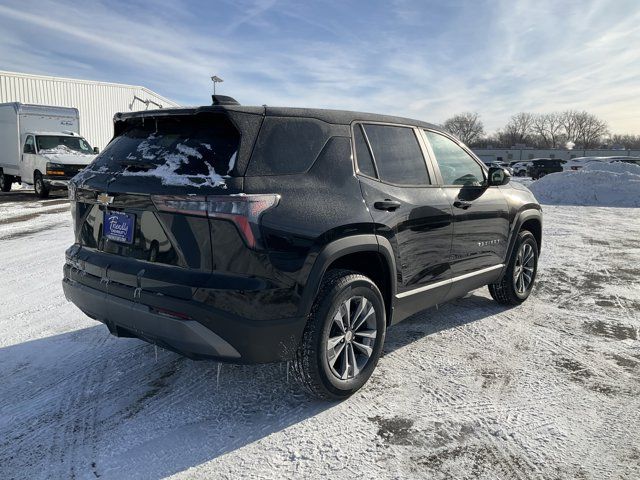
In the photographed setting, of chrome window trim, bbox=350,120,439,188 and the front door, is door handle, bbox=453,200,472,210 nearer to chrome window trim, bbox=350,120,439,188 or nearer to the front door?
chrome window trim, bbox=350,120,439,188

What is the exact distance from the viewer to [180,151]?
9.27 feet

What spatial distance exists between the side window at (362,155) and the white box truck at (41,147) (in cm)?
1480

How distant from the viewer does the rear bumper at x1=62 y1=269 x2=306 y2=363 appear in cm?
258

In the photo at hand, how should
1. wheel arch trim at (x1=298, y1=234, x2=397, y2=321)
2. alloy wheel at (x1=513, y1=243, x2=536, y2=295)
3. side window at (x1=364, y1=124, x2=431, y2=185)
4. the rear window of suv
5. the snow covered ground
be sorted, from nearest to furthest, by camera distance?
1. the snow covered ground
2. the rear window of suv
3. wheel arch trim at (x1=298, y1=234, x2=397, y2=321)
4. side window at (x1=364, y1=124, x2=431, y2=185)
5. alloy wheel at (x1=513, y1=243, x2=536, y2=295)

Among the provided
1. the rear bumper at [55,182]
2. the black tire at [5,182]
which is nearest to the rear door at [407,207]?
the rear bumper at [55,182]

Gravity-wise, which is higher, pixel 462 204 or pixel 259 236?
pixel 462 204

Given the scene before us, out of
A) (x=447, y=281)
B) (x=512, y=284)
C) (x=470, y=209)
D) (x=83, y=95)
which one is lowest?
(x=512, y=284)

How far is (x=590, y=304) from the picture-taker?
5.28 m

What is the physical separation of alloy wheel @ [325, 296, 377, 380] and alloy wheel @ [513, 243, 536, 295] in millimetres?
2414

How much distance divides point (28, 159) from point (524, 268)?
17307 mm

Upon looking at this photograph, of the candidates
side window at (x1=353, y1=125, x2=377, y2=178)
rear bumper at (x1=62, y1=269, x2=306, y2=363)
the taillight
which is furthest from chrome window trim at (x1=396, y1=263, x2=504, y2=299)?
the taillight

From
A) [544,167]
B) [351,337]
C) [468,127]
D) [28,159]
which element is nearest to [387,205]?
[351,337]

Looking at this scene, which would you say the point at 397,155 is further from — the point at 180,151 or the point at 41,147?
the point at 41,147

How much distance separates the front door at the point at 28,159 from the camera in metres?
16.7
